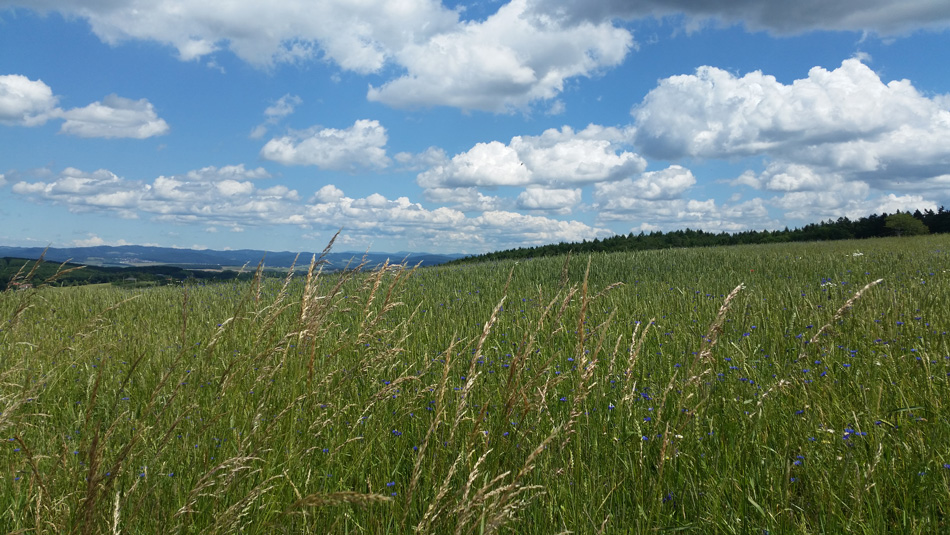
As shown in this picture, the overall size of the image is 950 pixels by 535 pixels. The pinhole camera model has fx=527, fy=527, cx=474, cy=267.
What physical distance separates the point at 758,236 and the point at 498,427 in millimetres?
34737

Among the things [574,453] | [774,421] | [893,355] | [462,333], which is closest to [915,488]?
[774,421]

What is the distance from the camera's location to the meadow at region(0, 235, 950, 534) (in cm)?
183

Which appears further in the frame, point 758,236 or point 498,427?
point 758,236

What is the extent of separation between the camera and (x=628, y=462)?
254cm

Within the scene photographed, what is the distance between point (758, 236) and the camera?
107ft

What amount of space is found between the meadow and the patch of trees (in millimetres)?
16777

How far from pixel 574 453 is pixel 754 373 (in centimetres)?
166

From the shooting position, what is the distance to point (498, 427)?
2.87 m

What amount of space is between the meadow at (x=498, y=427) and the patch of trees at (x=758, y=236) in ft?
55.0

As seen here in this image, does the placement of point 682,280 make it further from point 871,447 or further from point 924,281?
point 871,447

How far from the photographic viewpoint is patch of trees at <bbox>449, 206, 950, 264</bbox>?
26.3m

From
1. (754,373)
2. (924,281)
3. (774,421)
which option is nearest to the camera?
(774,421)

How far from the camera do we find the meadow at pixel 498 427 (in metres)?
1.83

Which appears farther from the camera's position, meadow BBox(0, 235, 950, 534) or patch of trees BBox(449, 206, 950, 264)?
patch of trees BBox(449, 206, 950, 264)
